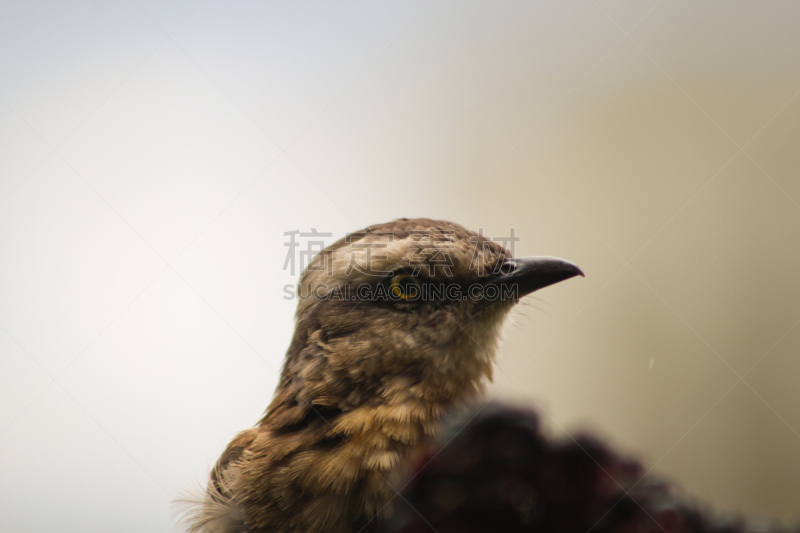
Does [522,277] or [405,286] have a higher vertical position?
[405,286]

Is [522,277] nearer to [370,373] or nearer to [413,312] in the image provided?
[413,312]

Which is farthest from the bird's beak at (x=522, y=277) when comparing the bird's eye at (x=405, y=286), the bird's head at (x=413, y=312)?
the bird's eye at (x=405, y=286)

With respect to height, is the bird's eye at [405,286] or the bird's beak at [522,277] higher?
the bird's eye at [405,286]

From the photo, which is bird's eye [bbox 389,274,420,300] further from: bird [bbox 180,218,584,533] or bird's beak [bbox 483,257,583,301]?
bird's beak [bbox 483,257,583,301]

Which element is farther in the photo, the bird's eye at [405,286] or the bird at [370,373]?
the bird's eye at [405,286]

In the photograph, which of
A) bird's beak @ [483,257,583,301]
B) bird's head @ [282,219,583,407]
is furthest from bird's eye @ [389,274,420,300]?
bird's beak @ [483,257,583,301]

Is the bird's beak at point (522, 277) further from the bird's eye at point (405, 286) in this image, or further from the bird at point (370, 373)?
the bird's eye at point (405, 286)

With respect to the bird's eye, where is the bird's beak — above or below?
below

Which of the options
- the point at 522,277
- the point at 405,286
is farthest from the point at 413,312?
the point at 522,277
